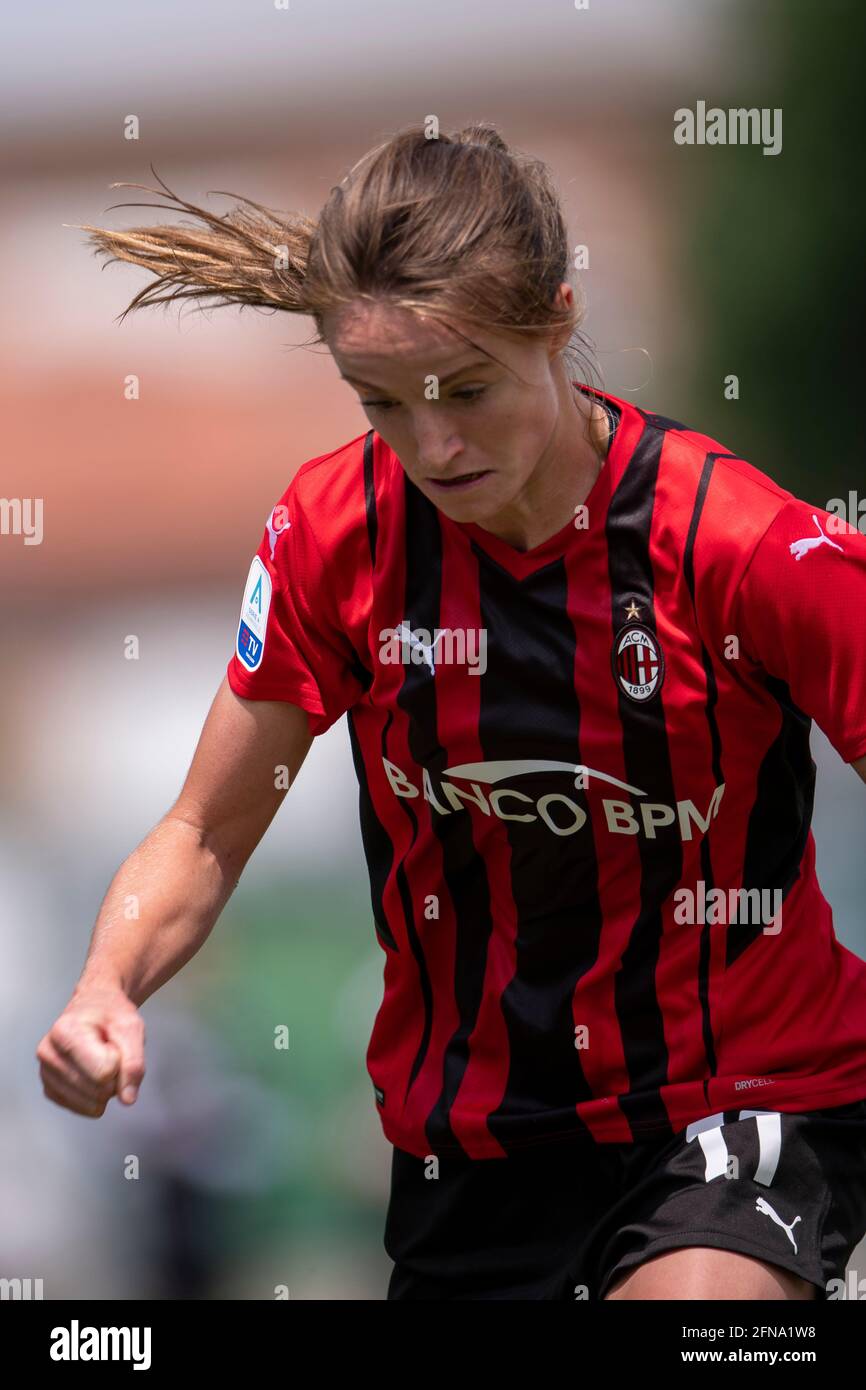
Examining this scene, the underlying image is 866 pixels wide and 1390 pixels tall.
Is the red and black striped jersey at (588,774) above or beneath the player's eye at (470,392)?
beneath

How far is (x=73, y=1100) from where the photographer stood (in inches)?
70.9

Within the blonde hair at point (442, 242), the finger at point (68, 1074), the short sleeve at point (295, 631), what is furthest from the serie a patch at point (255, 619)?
the finger at point (68, 1074)

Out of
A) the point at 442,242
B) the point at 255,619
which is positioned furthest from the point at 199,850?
the point at 442,242

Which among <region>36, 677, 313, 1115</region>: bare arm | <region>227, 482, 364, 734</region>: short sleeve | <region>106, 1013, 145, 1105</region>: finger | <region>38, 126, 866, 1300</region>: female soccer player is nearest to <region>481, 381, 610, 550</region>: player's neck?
<region>38, 126, 866, 1300</region>: female soccer player

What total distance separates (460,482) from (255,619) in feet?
1.48

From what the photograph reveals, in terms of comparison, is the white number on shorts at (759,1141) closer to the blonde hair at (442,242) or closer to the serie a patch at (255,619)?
the serie a patch at (255,619)

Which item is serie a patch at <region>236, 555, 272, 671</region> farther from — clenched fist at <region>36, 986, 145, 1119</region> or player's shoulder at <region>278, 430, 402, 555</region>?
clenched fist at <region>36, 986, 145, 1119</region>

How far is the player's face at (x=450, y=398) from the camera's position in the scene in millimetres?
1857

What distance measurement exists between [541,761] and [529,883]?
0.60 feet

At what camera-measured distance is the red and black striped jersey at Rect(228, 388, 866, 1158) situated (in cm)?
206

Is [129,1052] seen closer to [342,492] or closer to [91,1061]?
[91,1061]

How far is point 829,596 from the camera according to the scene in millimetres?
1907

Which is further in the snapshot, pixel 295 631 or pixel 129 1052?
pixel 295 631

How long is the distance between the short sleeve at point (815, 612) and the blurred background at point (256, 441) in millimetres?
625
